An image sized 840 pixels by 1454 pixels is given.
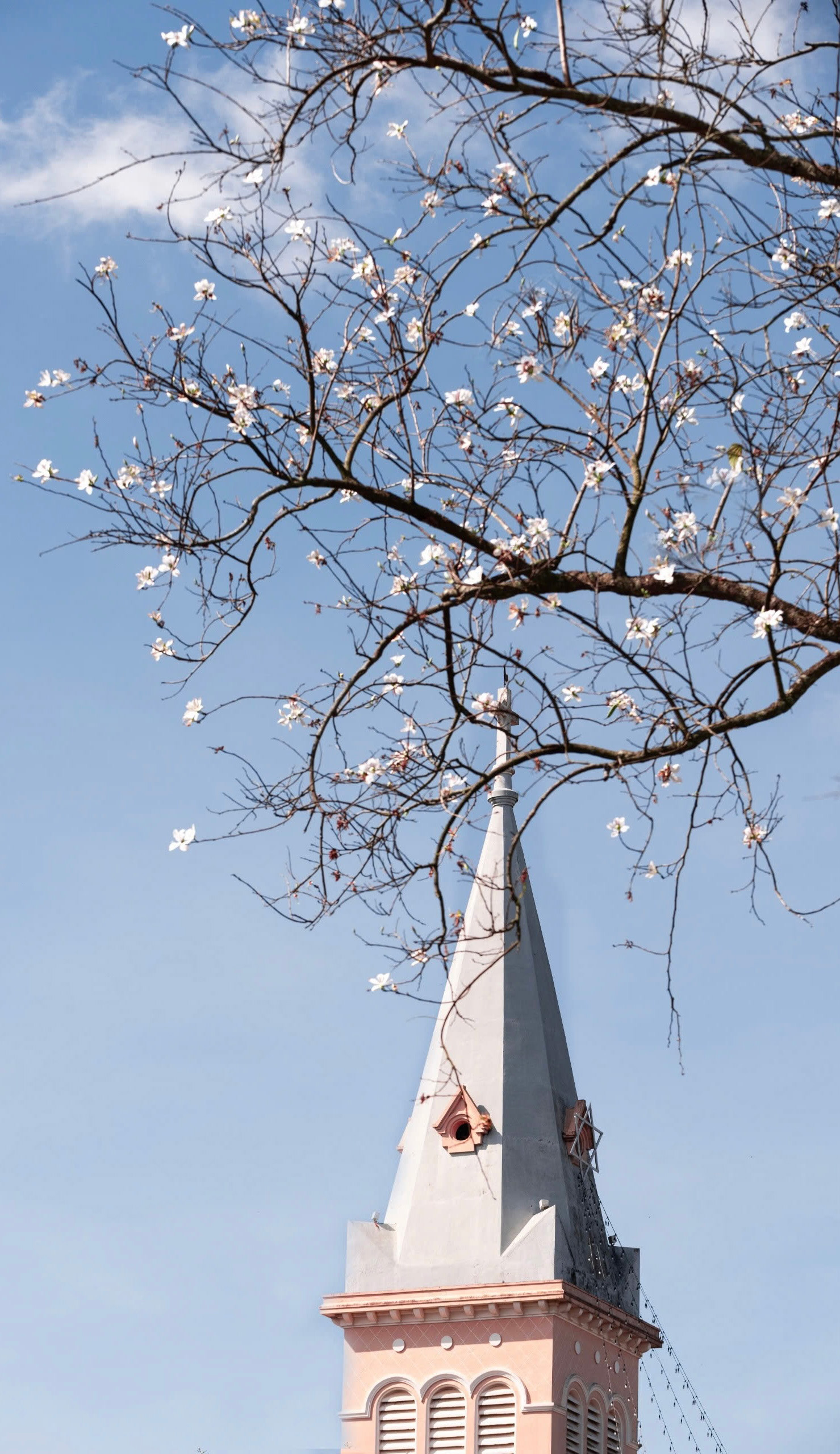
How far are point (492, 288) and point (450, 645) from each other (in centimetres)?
126

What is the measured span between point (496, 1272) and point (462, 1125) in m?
1.83

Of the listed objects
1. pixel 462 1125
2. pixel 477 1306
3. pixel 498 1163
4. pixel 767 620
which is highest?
pixel 462 1125

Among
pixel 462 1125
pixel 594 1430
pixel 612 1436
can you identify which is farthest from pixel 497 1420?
pixel 462 1125

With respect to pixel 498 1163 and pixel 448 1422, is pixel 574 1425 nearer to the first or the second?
pixel 448 1422

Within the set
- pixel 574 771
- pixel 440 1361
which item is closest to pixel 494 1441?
pixel 440 1361

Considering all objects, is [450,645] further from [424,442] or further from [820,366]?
[820,366]

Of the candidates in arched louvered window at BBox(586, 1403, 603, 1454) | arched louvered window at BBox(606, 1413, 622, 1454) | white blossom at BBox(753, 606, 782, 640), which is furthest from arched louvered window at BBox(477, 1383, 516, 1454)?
white blossom at BBox(753, 606, 782, 640)

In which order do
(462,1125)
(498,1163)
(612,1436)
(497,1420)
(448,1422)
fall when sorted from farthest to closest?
(462,1125)
(612,1436)
(498,1163)
(448,1422)
(497,1420)

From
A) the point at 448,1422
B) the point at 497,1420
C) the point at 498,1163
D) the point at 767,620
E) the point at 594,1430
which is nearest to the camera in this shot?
the point at 767,620

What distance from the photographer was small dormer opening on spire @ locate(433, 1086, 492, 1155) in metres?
23.5

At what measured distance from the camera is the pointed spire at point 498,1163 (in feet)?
75.1

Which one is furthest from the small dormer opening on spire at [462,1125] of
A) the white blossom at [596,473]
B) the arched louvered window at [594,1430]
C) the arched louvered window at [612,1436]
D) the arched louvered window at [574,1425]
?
the white blossom at [596,473]

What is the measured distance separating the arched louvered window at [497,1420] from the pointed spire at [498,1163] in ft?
3.96

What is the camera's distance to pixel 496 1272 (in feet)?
74.3
